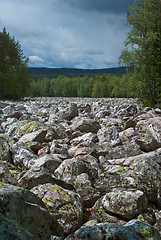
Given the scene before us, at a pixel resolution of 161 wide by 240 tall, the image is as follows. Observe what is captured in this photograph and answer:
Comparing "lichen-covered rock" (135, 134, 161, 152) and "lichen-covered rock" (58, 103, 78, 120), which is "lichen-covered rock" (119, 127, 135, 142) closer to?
"lichen-covered rock" (135, 134, 161, 152)

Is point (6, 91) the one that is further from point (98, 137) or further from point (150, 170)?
point (150, 170)

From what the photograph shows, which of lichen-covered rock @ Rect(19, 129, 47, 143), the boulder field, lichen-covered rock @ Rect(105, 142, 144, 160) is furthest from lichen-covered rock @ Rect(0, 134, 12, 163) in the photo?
lichen-covered rock @ Rect(105, 142, 144, 160)

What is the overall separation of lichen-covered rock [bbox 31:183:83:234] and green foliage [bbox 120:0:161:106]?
16.8m

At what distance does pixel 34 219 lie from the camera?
237cm

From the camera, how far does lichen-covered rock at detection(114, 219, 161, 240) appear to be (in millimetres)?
2314

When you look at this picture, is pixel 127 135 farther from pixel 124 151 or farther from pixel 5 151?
pixel 5 151

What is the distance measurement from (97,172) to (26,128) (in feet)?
14.5

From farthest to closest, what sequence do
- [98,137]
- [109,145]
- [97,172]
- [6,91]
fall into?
[6,91] → [98,137] → [109,145] → [97,172]

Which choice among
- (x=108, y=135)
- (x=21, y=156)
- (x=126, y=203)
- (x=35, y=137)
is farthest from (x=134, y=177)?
(x=35, y=137)

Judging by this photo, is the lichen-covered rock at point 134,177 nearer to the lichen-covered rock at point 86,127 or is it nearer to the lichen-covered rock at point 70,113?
the lichen-covered rock at point 86,127

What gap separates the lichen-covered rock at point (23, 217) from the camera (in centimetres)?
199

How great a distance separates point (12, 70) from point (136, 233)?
119 feet

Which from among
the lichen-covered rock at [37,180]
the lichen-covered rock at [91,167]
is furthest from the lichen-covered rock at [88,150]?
the lichen-covered rock at [37,180]

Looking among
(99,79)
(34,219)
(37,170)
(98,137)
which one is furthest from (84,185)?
(99,79)
